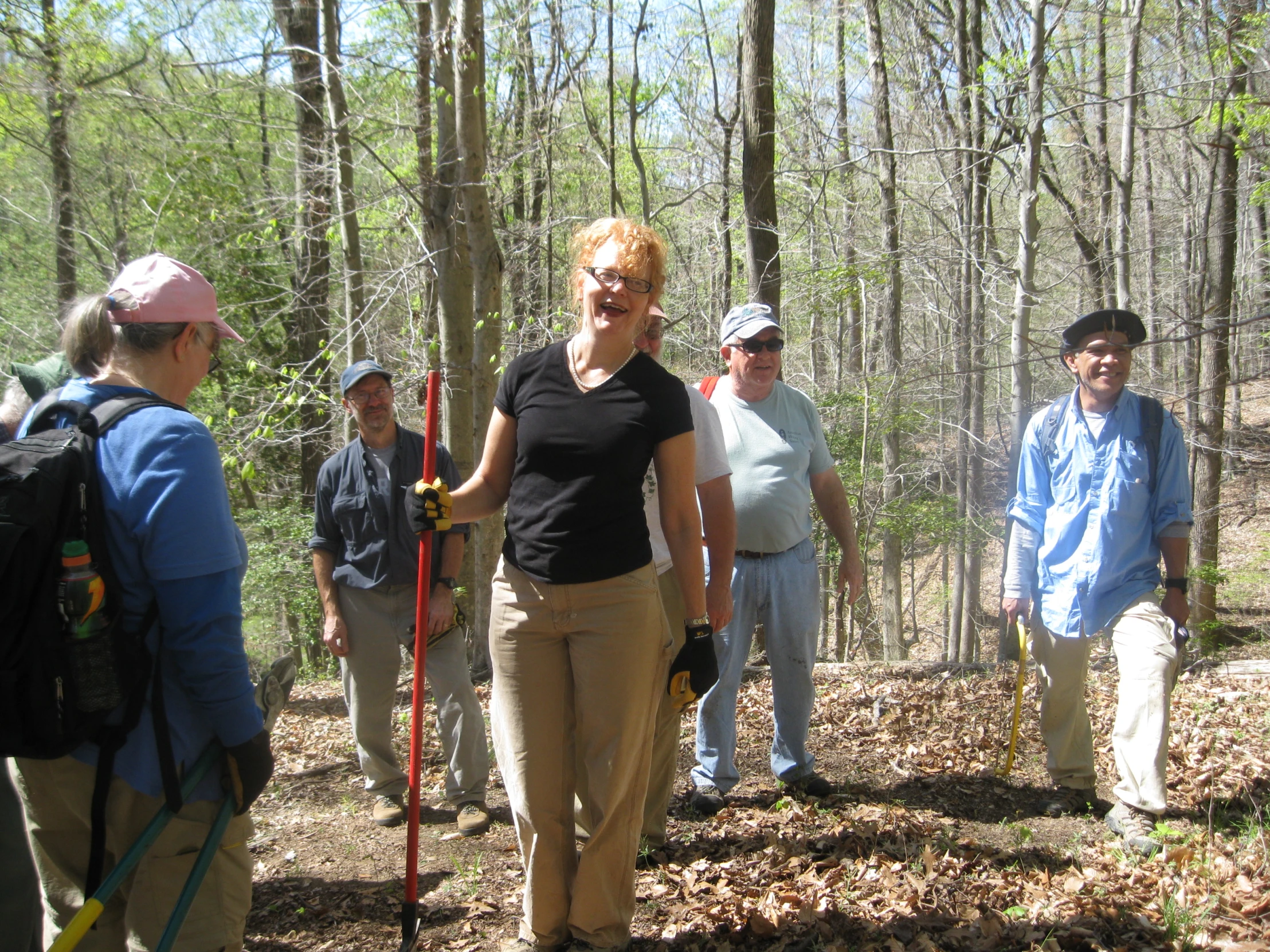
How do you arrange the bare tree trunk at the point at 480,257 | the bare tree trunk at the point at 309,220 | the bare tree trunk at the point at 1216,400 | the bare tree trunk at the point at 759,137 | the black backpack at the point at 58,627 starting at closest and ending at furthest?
the black backpack at the point at 58,627 → the bare tree trunk at the point at 480,257 → the bare tree trunk at the point at 759,137 → the bare tree trunk at the point at 309,220 → the bare tree trunk at the point at 1216,400

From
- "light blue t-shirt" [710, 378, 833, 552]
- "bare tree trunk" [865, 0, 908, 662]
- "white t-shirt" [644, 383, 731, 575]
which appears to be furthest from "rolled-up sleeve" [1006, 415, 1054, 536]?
"bare tree trunk" [865, 0, 908, 662]

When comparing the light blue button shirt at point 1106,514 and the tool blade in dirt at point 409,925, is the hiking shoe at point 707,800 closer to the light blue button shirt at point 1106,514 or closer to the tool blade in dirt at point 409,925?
the tool blade in dirt at point 409,925

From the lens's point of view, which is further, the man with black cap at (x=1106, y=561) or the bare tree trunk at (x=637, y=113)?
the bare tree trunk at (x=637, y=113)

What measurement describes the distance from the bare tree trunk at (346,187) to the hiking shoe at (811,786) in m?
4.98

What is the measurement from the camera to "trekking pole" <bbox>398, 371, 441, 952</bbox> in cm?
295

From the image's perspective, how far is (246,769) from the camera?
6.70 feet

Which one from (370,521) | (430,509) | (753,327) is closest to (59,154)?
(370,521)

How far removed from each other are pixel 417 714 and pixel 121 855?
1.11 m

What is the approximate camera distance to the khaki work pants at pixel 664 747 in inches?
132

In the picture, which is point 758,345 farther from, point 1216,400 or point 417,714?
point 1216,400

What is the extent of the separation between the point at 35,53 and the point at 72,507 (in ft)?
45.7

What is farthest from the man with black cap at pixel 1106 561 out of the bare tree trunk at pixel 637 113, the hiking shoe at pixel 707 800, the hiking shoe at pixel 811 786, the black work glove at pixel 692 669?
the bare tree trunk at pixel 637 113

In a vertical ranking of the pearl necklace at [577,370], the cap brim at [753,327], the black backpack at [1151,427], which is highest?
the cap brim at [753,327]

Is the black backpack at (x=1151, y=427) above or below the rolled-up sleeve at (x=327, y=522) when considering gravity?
above
